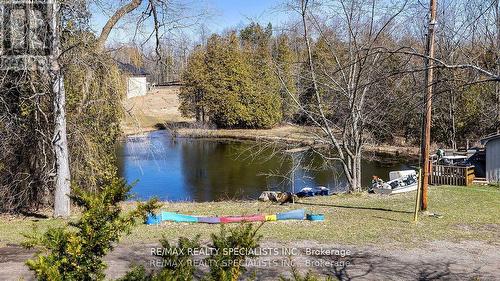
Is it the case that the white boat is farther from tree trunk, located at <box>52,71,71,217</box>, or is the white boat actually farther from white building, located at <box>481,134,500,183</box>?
tree trunk, located at <box>52,71,71,217</box>

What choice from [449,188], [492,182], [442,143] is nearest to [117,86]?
[449,188]

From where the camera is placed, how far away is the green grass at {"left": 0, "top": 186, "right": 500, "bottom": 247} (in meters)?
9.98

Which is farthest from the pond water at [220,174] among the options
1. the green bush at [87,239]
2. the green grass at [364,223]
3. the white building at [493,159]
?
the green bush at [87,239]

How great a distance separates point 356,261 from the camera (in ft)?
27.6

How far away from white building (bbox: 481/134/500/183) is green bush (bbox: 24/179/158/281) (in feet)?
58.0

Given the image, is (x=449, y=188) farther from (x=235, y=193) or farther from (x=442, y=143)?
(x=442, y=143)

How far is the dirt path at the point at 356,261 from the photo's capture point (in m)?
7.67

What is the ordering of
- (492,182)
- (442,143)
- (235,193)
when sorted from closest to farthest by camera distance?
(492,182), (235,193), (442,143)

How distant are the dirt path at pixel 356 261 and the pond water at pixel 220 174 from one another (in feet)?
18.3

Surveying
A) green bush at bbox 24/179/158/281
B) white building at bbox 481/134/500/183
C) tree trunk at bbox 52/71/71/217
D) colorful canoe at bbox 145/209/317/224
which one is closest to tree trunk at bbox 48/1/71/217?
tree trunk at bbox 52/71/71/217

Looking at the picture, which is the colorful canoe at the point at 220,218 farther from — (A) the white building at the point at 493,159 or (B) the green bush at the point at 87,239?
(A) the white building at the point at 493,159

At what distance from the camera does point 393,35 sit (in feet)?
47.6

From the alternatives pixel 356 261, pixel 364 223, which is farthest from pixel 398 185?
pixel 356 261

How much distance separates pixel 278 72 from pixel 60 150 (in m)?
8.32
